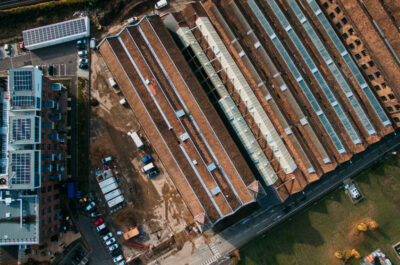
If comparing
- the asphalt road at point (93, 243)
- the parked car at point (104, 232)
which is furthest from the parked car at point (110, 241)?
the asphalt road at point (93, 243)

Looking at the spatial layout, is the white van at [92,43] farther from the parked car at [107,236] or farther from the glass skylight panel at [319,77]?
the parked car at [107,236]

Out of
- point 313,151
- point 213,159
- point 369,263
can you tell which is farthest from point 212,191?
point 369,263

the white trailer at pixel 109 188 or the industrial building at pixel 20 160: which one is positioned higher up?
the industrial building at pixel 20 160

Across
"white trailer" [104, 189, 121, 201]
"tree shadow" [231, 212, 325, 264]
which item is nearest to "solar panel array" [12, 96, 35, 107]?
"white trailer" [104, 189, 121, 201]

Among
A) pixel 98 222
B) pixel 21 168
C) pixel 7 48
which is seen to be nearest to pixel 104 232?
pixel 98 222

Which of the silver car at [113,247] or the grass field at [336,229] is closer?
the silver car at [113,247]

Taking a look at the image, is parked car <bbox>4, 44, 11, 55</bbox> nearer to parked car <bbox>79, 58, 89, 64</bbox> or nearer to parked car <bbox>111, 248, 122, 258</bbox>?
parked car <bbox>79, 58, 89, 64</bbox>
